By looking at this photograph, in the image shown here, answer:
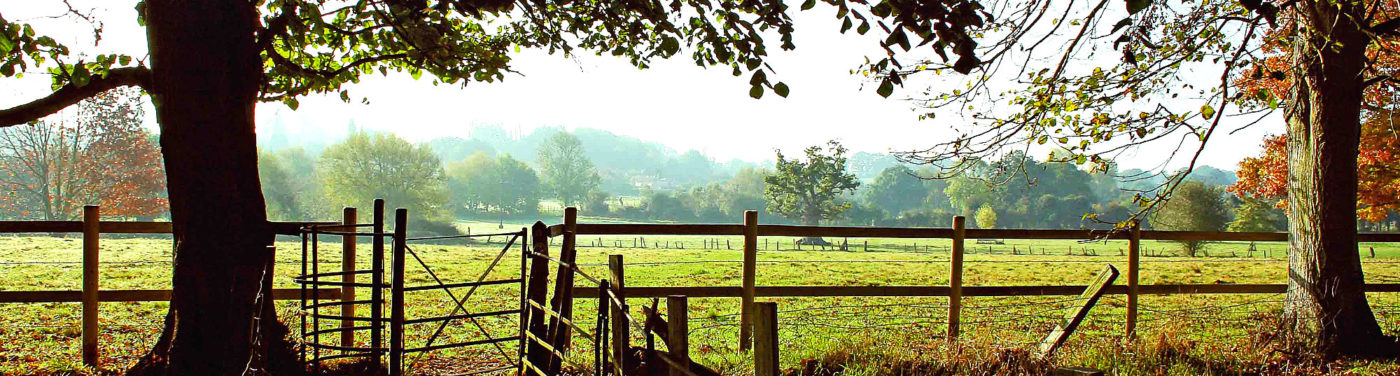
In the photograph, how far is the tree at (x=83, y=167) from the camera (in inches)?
1443

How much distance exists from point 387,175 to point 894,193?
46220mm

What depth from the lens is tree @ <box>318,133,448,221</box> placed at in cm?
5534

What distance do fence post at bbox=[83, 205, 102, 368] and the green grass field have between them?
0.56 feet

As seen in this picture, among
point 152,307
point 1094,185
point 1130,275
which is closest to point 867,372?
point 1130,275

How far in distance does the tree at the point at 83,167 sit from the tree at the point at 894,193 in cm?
5627

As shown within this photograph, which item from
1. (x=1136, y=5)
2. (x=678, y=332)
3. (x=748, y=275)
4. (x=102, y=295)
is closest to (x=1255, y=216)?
(x=748, y=275)

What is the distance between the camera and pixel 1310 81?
6090 mm

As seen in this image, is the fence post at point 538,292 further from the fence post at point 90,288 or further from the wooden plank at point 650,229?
the fence post at point 90,288

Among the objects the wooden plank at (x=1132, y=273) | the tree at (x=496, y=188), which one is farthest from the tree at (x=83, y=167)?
the wooden plank at (x=1132, y=273)

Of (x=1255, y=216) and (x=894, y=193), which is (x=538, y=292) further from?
(x=894, y=193)

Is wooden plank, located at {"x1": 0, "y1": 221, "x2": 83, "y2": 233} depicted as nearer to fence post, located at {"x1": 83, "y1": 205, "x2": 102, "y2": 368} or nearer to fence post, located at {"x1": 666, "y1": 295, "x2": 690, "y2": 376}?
fence post, located at {"x1": 83, "y1": 205, "x2": 102, "y2": 368}

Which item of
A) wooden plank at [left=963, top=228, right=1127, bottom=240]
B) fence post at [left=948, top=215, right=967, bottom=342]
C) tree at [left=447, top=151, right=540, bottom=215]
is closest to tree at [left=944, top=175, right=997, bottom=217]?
tree at [left=447, top=151, right=540, bottom=215]

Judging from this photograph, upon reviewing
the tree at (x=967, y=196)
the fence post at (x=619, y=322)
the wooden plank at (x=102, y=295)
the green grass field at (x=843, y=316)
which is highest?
the tree at (x=967, y=196)

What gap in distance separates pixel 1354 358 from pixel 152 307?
48.9 ft
